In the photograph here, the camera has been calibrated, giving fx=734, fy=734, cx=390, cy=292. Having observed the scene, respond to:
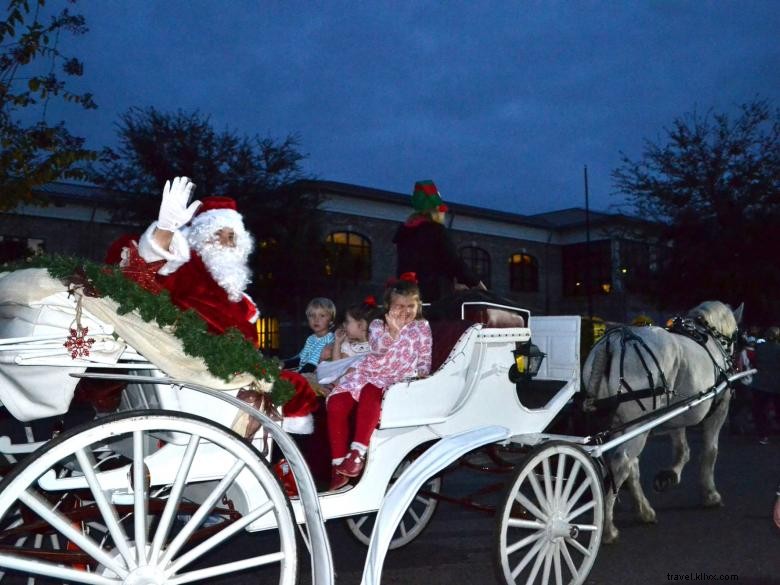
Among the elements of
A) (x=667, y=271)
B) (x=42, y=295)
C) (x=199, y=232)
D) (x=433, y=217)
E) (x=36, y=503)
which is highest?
(x=667, y=271)

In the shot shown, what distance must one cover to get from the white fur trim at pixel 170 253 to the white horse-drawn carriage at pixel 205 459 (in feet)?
1.66

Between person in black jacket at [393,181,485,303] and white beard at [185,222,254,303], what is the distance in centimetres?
159

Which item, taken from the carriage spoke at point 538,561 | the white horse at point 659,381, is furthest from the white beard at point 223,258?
the white horse at point 659,381

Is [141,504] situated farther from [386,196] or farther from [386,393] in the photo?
[386,196]

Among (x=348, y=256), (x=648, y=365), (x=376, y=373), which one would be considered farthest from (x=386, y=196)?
(x=376, y=373)

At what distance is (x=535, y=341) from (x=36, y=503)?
3529mm

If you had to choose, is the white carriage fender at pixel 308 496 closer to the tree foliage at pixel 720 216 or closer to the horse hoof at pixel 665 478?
the horse hoof at pixel 665 478

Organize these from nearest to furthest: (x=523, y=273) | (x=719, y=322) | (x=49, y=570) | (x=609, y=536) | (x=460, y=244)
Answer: (x=49, y=570), (x=609, y=536), (x=719, y=322), (x=460, y=244), (x=523, y=273)

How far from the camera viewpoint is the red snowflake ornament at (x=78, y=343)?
2.89 metres

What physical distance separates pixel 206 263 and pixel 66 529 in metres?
1.47

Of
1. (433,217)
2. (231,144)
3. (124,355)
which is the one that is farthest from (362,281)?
(124,355)

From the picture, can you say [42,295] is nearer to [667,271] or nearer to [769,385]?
[769,385]

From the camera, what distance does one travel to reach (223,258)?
3646 mm

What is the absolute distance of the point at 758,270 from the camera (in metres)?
19.3
